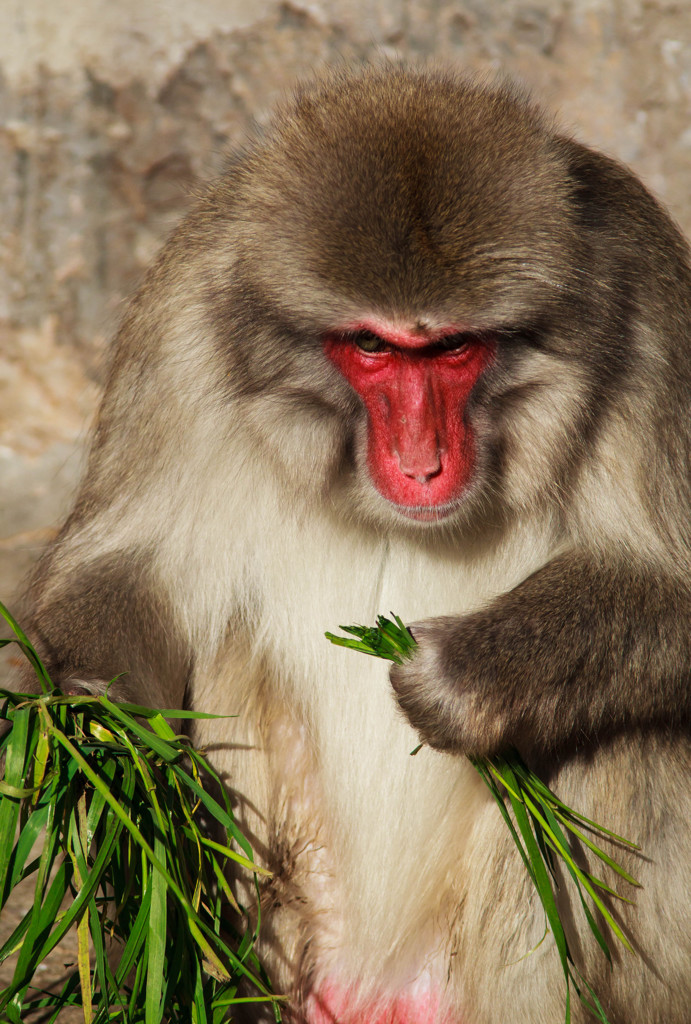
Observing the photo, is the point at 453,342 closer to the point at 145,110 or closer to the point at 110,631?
the point at 110,631

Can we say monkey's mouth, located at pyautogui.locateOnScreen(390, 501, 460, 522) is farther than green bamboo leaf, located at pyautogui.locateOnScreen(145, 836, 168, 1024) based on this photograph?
Yes

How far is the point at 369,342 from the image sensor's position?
2.17 m

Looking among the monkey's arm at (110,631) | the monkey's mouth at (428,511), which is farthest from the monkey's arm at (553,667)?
the monkey's arm at (110,631)

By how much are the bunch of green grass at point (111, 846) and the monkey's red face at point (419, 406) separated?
0.59 meters

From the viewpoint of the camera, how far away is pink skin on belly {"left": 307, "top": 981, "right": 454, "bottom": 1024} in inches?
99.0

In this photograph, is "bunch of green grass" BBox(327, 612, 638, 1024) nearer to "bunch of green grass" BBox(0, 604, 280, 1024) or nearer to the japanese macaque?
the japanese macaque

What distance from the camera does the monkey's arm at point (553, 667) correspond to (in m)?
2.14

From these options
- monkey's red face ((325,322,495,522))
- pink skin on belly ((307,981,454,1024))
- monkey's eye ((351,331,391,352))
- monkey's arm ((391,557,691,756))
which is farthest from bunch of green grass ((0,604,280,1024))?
monkey's eye ((351,331,391,352))

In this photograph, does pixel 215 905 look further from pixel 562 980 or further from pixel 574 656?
pixel 574 656

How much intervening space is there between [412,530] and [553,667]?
0.38 metres

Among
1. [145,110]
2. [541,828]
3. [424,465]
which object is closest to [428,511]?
[424,465]

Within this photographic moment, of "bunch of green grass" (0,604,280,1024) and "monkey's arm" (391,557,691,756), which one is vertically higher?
"monkey's arm" (391,557,691,756)

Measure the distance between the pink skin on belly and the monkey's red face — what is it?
3.61ft

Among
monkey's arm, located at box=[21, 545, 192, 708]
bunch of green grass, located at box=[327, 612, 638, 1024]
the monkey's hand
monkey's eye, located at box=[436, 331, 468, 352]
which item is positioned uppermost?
monkey's eye, located at box=[436, 331, 468, 352]
